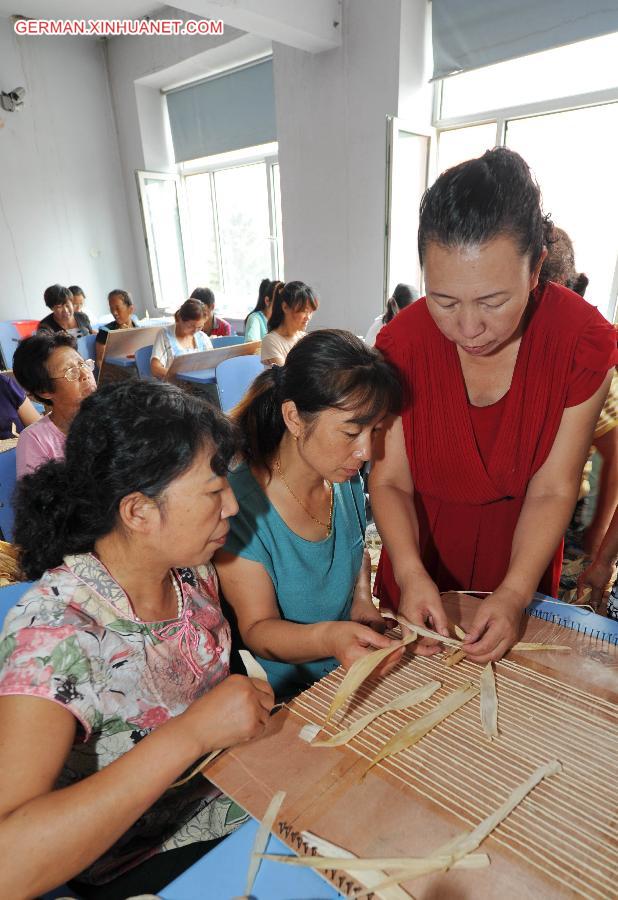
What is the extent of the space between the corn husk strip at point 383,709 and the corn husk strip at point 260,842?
115 millimetres

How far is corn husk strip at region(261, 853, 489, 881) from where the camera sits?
59cm

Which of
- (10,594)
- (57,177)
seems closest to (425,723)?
(10,594)

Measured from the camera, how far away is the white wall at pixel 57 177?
6520 millimetres

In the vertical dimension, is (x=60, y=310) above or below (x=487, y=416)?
below

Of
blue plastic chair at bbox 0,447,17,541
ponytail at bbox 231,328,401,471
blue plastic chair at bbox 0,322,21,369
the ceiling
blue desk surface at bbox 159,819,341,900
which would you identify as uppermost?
the ceiling

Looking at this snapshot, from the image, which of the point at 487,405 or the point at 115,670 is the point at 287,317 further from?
the point at 115,670

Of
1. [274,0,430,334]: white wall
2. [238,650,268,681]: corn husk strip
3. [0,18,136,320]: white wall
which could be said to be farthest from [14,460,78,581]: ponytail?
[0,18,136,320]: white wall

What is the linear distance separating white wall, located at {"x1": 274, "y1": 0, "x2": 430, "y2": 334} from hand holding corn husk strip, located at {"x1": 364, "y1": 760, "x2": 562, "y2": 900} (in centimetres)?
460

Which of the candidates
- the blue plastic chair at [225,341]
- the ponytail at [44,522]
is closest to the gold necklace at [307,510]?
the ponytail at [44,522]

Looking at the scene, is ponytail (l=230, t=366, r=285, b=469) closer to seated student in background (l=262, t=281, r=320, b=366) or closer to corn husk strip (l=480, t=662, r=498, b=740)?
corn husk strip (l=480, t=662, r=498, b=740)

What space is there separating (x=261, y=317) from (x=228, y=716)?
4.32 m

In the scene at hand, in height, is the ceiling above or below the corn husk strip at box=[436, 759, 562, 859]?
above

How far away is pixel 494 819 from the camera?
641 mm

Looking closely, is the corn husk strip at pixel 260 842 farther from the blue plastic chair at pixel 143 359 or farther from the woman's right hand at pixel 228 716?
the blue plastic chair at pixel 143 359
